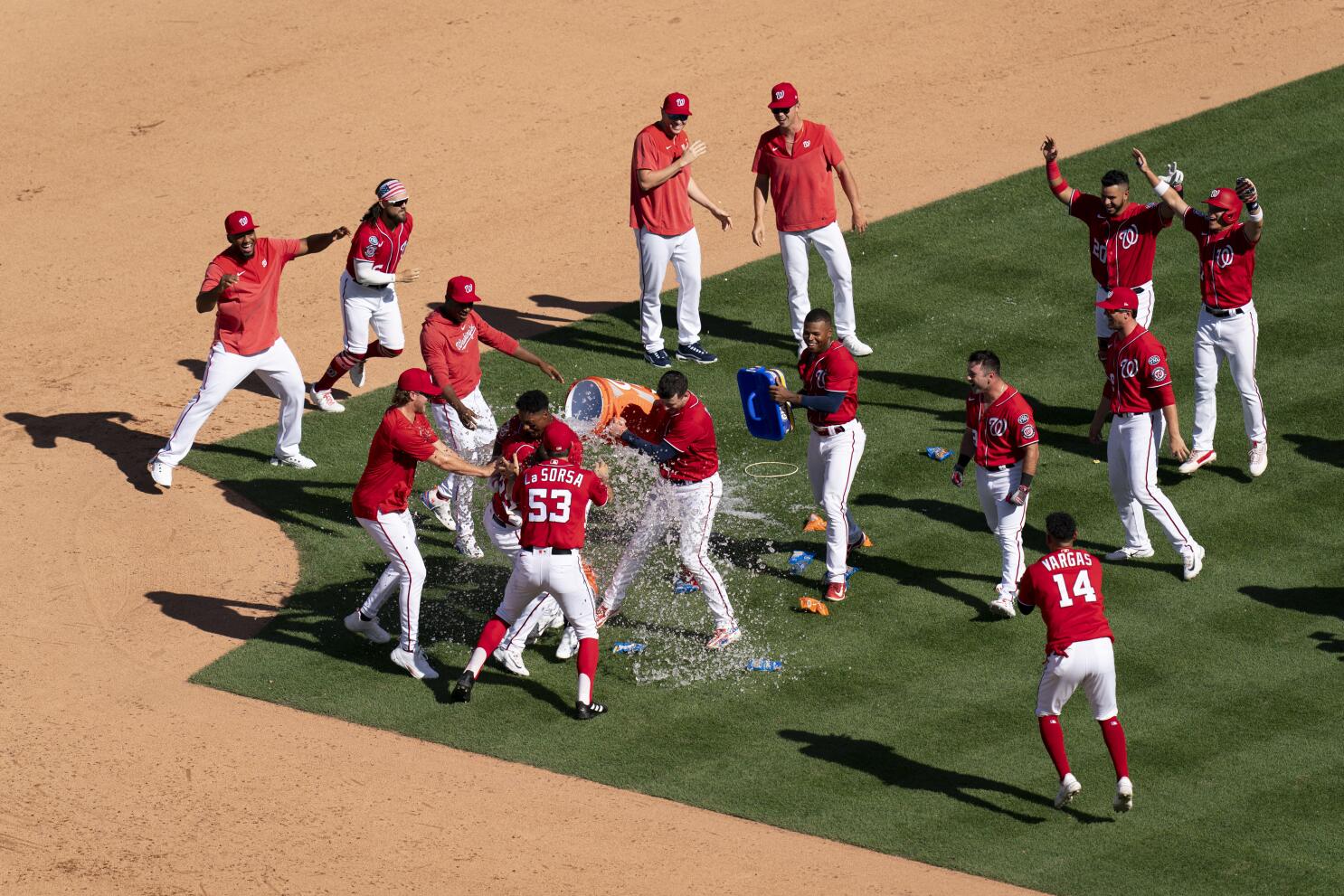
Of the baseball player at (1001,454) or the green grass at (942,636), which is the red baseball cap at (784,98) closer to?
the green grass at (942,636)

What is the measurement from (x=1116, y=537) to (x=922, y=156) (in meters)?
8.49

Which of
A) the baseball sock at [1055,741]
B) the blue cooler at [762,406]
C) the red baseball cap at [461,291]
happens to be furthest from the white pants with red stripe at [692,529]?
the baseball sock at [1055,741]

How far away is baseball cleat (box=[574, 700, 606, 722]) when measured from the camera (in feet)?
39.1

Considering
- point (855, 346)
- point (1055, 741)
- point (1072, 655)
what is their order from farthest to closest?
point (855, 346)
point (1055, 741)
point (1072, 655)

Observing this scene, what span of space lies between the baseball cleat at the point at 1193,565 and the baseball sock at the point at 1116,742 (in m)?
3.02

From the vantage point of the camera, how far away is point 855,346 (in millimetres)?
17359

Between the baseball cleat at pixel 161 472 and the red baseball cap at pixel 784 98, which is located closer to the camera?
the baseball cleat at pixel 161 472

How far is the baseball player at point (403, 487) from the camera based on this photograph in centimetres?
1214

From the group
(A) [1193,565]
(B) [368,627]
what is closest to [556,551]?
(B) [368,627]

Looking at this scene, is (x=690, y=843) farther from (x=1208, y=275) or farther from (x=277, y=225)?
(x=277, y=225)

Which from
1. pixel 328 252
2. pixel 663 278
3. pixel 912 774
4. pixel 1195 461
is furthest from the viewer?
pixel 328 252

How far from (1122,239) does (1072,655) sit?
568 cm

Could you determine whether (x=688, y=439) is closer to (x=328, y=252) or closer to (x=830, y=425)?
(x=830, y=425)

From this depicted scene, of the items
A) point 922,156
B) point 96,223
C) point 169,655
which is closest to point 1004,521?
point 169,655
